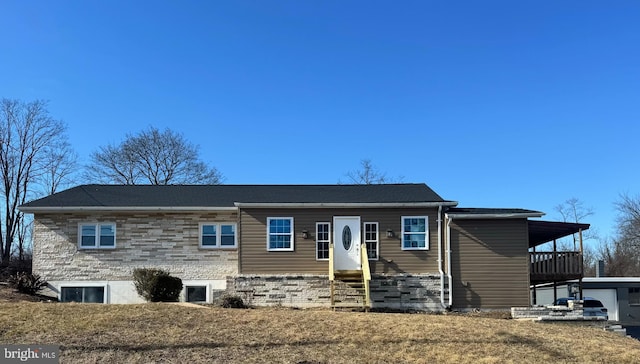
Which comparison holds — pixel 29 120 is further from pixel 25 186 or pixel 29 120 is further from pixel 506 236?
pixel 506 236

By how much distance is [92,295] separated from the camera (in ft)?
63.7

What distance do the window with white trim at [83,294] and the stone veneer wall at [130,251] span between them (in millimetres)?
353

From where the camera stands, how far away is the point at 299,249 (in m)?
19.1

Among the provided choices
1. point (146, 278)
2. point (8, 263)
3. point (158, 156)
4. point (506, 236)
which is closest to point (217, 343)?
point (146, 278)

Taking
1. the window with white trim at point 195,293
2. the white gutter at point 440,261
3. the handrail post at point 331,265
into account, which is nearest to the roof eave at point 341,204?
the white gutter at point 440,261

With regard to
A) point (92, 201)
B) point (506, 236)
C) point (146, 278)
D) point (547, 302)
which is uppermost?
point (92, 201)

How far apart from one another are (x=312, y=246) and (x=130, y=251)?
6.44 metres

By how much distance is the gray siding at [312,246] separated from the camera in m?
18.9

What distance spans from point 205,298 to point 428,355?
34.7ft

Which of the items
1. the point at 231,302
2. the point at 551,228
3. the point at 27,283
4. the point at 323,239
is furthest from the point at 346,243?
the point at 27,283

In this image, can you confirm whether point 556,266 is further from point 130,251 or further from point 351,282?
point 130,251

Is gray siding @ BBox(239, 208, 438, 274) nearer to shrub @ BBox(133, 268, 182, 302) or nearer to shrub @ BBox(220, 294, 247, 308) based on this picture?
shrub @ BBox(220, 294, 247, 308)

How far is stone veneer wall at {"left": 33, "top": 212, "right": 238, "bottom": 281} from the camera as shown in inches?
767

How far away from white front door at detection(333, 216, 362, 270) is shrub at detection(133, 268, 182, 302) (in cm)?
536
